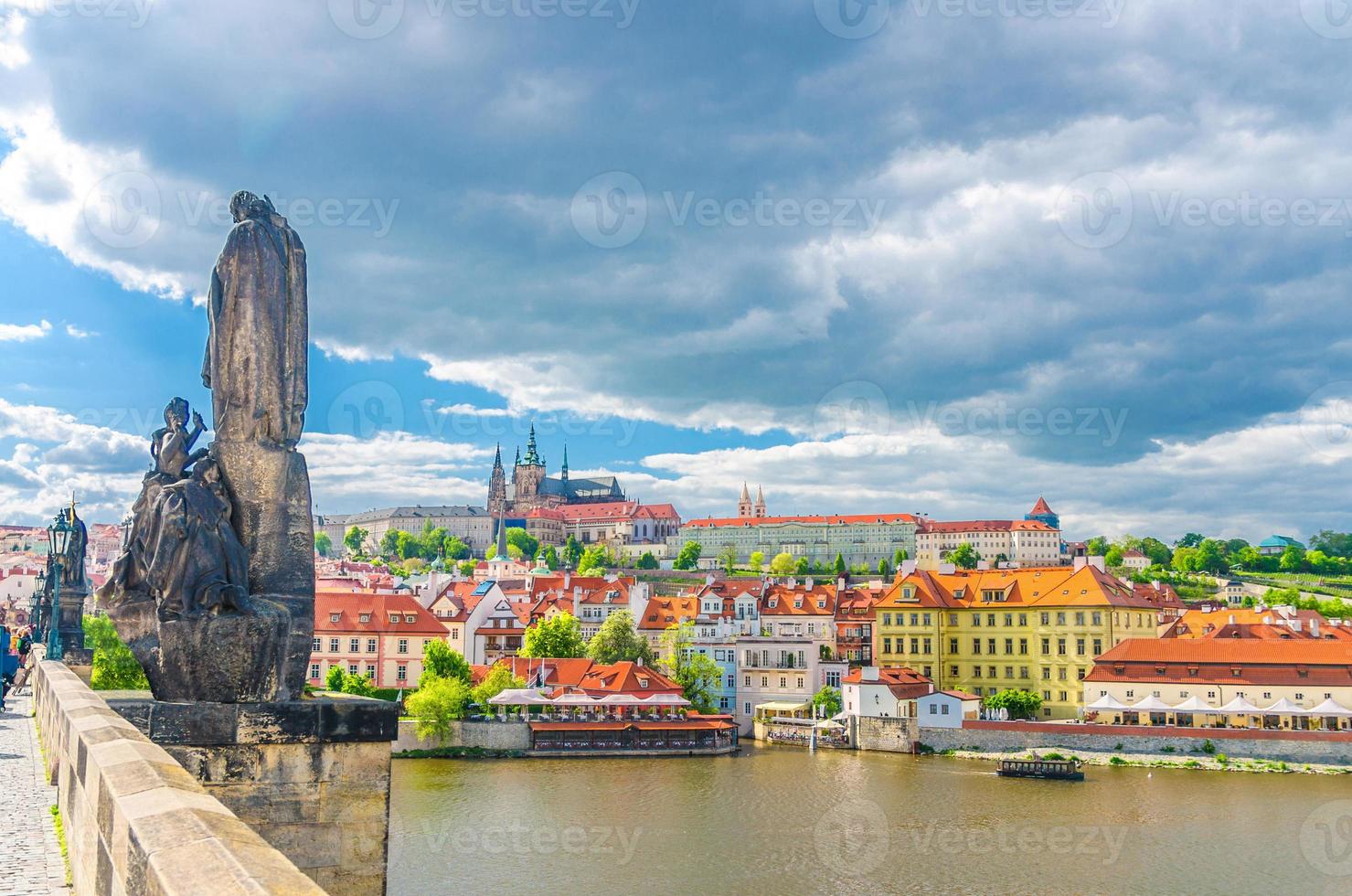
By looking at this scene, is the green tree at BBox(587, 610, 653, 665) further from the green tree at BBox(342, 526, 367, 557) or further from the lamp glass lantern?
the green tree at BBox(342, 526, 367, 557)

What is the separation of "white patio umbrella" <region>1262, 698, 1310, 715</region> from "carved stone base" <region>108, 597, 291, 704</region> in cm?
4879

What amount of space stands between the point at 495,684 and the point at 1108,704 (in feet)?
89.4

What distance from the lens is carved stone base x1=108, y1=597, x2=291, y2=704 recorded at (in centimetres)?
592

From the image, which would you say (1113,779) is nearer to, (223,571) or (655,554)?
(223,571)

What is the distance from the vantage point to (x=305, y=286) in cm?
687

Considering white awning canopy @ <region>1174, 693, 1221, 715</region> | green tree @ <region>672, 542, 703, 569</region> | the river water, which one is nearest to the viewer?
the river water

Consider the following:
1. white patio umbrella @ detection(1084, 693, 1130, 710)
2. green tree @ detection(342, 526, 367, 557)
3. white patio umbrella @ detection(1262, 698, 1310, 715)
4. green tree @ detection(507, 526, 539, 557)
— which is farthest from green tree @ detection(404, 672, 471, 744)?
green tree @ detection(342, 526, 367, 557)

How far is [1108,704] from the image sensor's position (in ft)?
159

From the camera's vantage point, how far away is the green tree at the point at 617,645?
56.5 m

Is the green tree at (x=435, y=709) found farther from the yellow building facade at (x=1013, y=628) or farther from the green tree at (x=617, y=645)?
the yellow building facade at (x=1013, y=628)

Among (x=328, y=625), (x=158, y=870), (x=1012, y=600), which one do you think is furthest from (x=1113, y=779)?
(x=158, y=870)

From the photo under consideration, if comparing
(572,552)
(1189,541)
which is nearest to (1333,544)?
(1189,541)

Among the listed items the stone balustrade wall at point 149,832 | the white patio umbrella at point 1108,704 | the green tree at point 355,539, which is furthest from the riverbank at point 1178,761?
the green tree at point 355,539

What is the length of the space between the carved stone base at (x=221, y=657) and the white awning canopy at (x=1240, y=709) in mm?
48343
